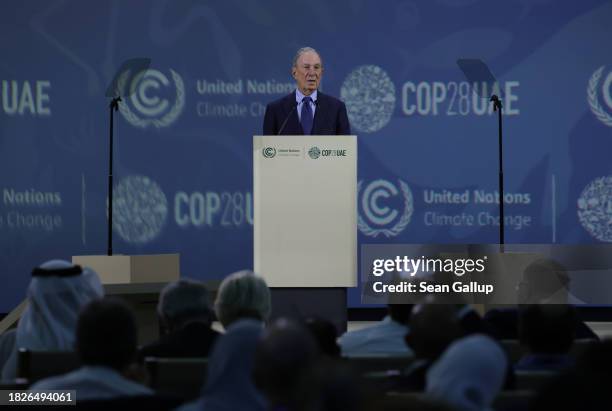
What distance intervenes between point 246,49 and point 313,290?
3.69 m

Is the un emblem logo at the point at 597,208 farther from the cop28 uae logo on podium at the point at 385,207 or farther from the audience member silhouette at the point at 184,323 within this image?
the audience member silhouette at the point at 184,323

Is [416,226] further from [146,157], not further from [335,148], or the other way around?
[335,148]

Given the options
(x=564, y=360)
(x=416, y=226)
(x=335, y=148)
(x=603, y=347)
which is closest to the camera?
(x=603, y=347)

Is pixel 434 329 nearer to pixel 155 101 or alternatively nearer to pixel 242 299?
pixel 242 299

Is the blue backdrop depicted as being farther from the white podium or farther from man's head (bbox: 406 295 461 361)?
man's head (bbox: 406 295 461 361)

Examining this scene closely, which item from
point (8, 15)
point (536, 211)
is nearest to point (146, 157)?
point (8, 15)

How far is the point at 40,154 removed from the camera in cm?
888

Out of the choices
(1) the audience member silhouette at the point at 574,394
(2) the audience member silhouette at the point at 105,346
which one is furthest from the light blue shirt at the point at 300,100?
(1) the audience member silhouette at the point at 574,394

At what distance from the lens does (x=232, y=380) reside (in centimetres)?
265

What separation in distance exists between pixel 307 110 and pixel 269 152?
598 millimetres

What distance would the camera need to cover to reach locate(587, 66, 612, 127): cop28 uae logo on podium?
28.6ft

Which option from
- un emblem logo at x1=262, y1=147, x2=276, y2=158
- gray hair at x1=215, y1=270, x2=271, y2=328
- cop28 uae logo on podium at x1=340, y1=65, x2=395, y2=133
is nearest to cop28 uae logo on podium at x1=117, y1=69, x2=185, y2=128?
cop28 uae logo on podium at x1=340, y1=65, x2=395, y2=133

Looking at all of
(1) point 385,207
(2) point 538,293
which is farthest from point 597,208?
(2) point 538,293

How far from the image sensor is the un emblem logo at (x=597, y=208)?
871cm
